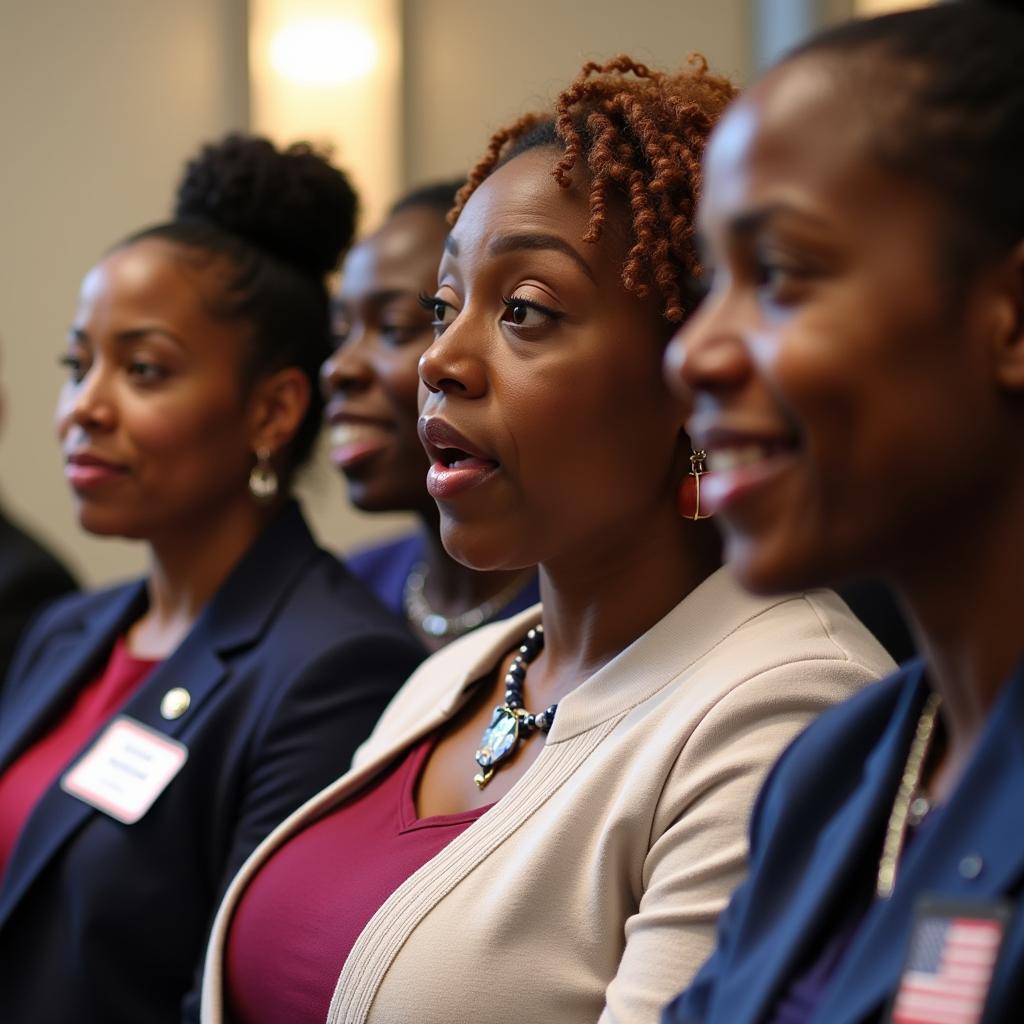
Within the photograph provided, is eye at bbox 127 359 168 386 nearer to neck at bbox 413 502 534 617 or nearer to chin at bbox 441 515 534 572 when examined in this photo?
neck at bbox 413 502 534 617

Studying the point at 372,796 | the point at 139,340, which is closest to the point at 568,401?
the point at 372,796

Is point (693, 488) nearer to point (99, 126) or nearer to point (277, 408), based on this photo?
point (277, 408)

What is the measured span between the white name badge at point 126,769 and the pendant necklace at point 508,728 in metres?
0.63

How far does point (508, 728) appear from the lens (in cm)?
165

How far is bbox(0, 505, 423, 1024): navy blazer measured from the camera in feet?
6.78

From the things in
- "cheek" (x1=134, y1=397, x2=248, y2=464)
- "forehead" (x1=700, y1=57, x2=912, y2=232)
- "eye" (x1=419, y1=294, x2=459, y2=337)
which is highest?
"forehead" (x1=700, y1=57, x2=912, y2=232)

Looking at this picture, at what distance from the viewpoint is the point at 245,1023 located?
1.70 m

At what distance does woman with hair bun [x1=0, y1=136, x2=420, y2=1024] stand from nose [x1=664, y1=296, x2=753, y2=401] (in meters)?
1.23

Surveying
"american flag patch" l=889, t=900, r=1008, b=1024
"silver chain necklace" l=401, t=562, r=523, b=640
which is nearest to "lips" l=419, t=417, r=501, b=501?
"american flag patch" l=889, t=900, r=1008, b=1024

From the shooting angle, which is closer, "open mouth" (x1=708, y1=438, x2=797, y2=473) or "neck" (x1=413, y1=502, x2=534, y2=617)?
"open mouth" (x1=708, y1=438, x2=797, y2=473)

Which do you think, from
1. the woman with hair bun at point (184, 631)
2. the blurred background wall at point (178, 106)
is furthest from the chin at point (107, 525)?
the blurred background wall at point (178, 106)

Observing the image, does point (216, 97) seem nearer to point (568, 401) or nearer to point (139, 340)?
point (139, 340)

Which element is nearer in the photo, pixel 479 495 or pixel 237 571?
pixel 479 495

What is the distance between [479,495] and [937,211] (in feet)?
2.35
